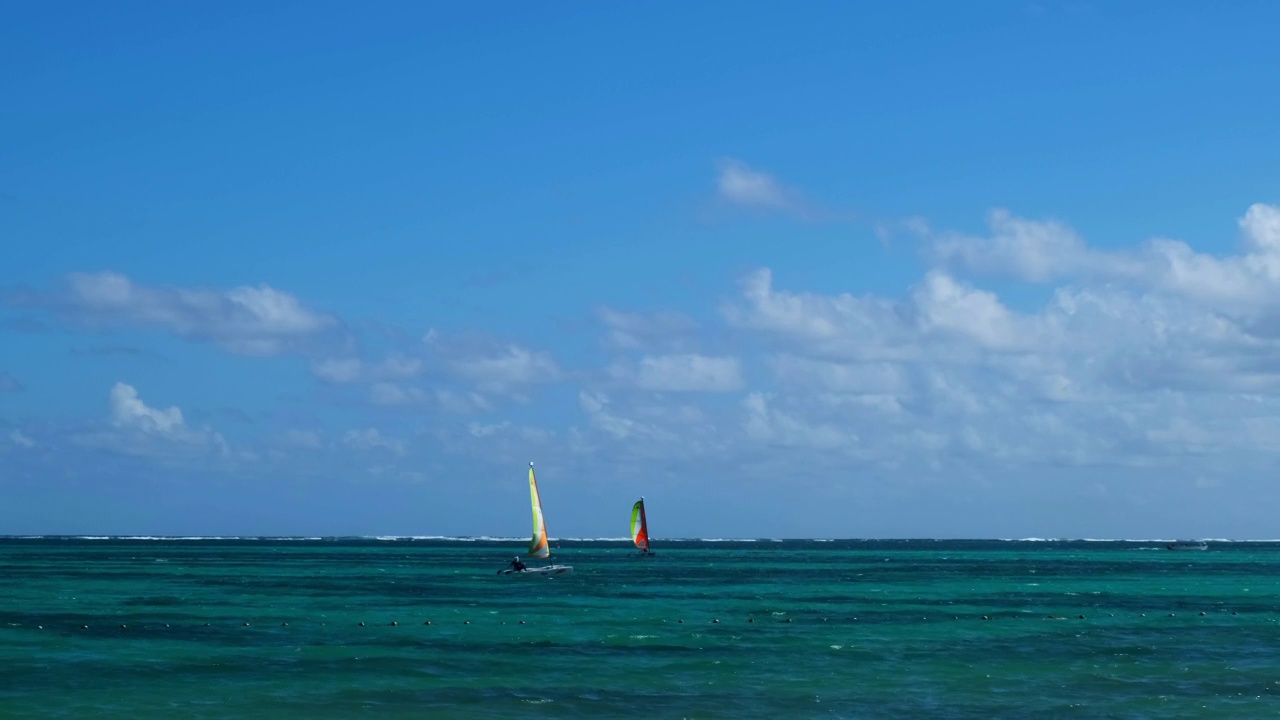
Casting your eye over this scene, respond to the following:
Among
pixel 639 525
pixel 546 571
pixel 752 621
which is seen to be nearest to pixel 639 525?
pixel 639 525

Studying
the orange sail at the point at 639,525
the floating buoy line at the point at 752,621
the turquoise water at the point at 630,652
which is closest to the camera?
the turquoise water at the point at 630,652

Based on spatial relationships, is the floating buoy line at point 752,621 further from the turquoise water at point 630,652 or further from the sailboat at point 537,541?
the sailboat at point 537,541

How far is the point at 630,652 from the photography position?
59.8 m

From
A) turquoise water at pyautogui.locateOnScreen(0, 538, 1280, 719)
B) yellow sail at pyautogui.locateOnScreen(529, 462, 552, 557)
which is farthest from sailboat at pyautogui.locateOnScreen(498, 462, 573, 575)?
turquoise water at pyautogui.locateOnScreen(0, 538, 1280, 719)

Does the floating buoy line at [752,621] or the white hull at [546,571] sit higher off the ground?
the white hull at [546,571]

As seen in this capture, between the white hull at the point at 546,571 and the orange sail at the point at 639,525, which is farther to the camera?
the orange sail at the point at 639,525

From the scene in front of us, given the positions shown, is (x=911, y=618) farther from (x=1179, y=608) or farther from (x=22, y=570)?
(x=22, y=570)

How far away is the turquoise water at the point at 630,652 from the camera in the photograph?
45.2 metres

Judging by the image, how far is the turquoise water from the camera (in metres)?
45.2

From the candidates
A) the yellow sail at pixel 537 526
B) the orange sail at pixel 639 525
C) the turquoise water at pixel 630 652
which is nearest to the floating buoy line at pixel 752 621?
the turquoise water at pixel 630 652

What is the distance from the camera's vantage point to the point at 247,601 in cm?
9106

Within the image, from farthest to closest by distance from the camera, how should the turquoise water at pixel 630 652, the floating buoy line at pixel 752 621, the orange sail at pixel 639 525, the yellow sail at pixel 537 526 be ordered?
the orange sail at pixel 639 525 < the yellow sail at pixel 537 526 < the floating buoy line at pixel 752 621 < the turquoise water at pixel 630 652

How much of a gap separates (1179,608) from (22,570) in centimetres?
11939

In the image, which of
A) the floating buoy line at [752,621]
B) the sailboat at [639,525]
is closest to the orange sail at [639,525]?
the sailboat at [639,525]
